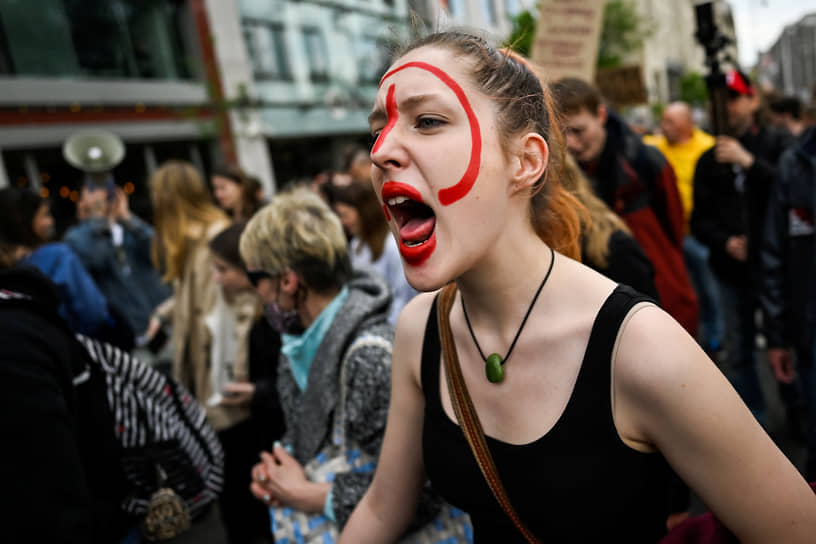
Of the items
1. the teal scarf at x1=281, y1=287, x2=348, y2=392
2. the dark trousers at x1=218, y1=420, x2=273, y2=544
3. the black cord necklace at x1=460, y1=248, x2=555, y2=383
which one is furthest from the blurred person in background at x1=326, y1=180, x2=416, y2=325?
the black cord necklace at x1=460, y1=248, x2=555, y2=383

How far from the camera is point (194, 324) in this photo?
11.6 feet

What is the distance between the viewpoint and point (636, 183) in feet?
9.33

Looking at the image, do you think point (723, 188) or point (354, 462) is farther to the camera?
point (723, 188)

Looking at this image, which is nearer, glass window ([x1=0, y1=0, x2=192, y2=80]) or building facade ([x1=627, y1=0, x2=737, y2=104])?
glass window ([x1=0, y1=0, x2=192, y2=80])

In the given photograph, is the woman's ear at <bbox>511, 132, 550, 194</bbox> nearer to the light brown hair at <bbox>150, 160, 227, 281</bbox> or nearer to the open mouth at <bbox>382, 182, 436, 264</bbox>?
the open mouth at <bbox>382, 182, 436, 264</bbox>

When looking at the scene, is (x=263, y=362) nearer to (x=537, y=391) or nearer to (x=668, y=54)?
(x=537, y=391)

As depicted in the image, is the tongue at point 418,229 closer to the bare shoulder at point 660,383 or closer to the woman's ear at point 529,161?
the woman's ear at point 529,161

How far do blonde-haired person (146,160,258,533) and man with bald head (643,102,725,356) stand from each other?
12.8ft

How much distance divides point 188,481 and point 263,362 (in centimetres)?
74

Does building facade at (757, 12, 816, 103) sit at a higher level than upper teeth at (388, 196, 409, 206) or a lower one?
higher

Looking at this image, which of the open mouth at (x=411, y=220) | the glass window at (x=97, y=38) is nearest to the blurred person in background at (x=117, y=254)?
the open mouth at (x=411, y=220)

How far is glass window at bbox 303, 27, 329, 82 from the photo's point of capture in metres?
17.1

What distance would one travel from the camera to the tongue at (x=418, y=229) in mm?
1074

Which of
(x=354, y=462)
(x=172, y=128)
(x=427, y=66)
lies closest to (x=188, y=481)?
(x=354, y=462)
